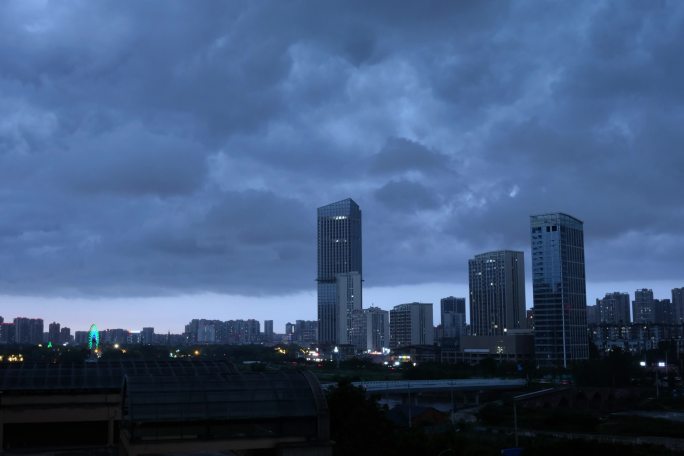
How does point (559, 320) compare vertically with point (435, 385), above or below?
above

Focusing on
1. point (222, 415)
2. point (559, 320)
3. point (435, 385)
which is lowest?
point (435, 385)

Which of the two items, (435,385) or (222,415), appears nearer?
(222,415)

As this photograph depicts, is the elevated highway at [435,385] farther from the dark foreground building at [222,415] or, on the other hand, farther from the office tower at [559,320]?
the dark foreground building at [222,415]

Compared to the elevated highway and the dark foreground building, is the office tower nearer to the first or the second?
the elevated highway

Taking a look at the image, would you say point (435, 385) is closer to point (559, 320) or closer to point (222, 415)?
point (222, 415)

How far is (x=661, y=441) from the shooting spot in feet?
217

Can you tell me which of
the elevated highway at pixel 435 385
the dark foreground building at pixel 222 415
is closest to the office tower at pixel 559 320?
the elevated highway at pixel 435 385

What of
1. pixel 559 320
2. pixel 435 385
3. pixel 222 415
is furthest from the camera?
pixel 559 320

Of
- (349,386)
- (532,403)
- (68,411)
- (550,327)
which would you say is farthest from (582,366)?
(68,411)

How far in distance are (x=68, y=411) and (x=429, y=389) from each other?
77.8 m

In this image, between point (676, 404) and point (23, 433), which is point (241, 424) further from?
point (676, 404)

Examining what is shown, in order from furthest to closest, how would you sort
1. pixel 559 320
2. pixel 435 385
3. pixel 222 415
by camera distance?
pixel 559 320
pixel 435 385
pixel 222 415

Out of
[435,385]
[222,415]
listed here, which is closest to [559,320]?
[435,385]

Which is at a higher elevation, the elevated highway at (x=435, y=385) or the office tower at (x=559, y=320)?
the office tower at (x=559, y=320)
